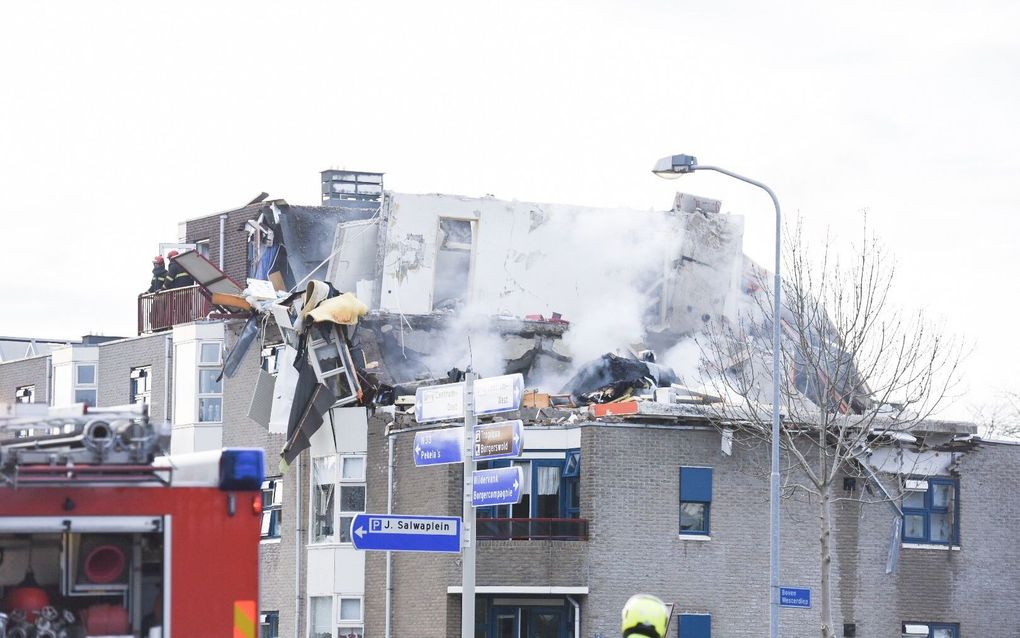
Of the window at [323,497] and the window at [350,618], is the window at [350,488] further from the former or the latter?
the window at [350,618]

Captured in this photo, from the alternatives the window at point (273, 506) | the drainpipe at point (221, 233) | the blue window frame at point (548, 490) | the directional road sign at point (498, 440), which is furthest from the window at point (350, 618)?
the directional road sign at point (498, 440)

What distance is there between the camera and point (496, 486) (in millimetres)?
21812

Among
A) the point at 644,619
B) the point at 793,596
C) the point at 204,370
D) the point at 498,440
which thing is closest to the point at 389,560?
the point at 204,370

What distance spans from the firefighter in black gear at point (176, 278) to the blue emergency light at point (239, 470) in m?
34.3

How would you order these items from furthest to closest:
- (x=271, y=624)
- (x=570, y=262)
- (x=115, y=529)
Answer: (x=570, y=262), (x=271, y=624), (x=115, y=529)

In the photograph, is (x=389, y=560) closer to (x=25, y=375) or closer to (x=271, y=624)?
(x=271, y=624)

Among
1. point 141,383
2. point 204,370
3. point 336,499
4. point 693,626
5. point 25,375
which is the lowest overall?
point 693,626

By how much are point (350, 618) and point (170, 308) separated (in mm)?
11843

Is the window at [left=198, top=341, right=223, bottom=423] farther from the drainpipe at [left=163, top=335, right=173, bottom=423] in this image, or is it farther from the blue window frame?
the blue window frame

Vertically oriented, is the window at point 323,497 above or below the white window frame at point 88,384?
below

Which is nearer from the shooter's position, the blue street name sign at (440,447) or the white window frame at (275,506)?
the blue street name sign at (440,447)

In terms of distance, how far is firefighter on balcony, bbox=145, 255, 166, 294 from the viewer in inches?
1751

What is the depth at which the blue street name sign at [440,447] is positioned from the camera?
22.1 metres

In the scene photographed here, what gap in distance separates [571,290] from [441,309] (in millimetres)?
3064
